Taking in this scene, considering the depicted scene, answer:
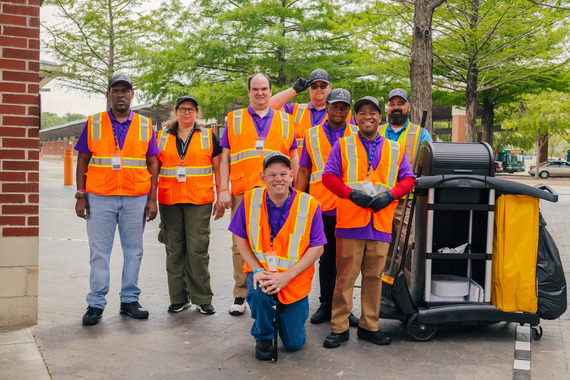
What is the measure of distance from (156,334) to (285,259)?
1284 millimetres

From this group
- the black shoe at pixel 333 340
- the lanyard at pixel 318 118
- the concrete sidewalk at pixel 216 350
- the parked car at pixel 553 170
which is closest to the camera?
the concrete sidewalk at pixel 216 350

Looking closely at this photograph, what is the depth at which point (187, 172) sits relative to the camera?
17.6 feet

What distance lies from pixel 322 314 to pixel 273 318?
100cm

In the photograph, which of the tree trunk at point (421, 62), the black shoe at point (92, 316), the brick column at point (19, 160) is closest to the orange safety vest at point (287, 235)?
the black shoe at point (92, 316)

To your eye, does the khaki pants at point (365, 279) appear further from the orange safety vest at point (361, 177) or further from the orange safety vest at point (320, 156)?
the orange safety vest at point (320, 156)

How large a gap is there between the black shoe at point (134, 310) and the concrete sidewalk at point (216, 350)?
5 cm

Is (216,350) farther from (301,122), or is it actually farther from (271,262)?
(301,122)

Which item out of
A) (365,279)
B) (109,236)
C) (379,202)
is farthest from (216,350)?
(379,202)

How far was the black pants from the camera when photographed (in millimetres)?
5199

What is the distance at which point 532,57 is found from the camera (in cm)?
1844

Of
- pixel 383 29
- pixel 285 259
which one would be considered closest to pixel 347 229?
pixel 285 259

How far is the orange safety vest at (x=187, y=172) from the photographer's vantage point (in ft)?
17.5

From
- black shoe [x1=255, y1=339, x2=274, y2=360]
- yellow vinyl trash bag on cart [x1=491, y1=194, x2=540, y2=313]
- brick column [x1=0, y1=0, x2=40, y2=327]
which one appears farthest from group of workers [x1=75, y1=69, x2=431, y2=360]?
yellow vinyl trash bag on cart [x1=491, y1=194, x2=540, y2=313]

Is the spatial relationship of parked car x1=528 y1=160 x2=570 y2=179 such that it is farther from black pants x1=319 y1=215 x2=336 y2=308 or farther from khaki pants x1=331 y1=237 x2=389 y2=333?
khaki pants x1=331 y1=237 x2=389 y2=333
